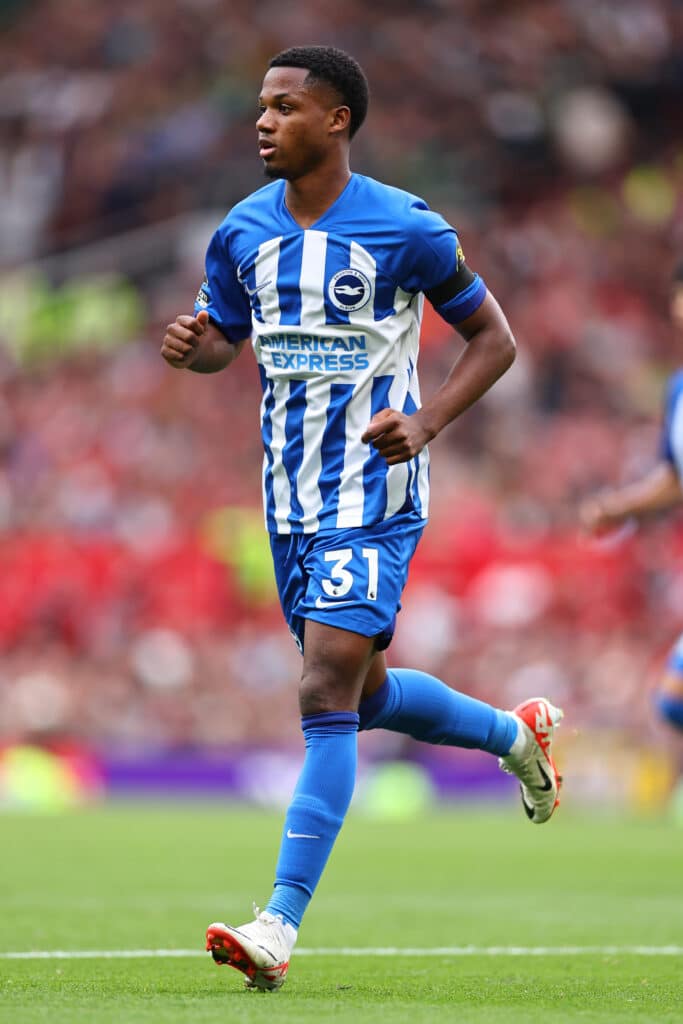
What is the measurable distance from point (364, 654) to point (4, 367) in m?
19.7

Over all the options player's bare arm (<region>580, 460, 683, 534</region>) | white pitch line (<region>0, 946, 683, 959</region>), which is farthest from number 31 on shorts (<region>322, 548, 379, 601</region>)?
player's bare arm (<region>580, 460, 683, 534</region>)

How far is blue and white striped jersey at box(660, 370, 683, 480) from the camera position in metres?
7.19

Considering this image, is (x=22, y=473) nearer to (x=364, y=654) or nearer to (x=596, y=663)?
(x=596, y=663)

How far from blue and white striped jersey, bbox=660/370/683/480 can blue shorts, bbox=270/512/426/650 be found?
8.87 feet

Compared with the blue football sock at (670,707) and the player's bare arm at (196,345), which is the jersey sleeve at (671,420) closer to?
the blue football sock at (670,707)

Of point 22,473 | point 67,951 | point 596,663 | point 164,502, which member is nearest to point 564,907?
point 67,951

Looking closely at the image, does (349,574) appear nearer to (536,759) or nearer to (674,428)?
(536,759)

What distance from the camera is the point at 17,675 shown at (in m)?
18.5

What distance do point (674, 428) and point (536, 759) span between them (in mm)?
2312

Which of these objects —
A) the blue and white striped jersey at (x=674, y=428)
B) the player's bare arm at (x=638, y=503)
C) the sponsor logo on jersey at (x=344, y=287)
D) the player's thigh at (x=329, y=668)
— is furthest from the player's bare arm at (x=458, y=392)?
the blue and white striped jersey at (x=674, y=428)

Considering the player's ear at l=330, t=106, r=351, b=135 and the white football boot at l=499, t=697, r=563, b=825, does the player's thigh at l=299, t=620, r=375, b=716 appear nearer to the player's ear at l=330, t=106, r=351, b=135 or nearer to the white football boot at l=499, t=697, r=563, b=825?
the white football boot at l=499, t=697, r=563, b=825

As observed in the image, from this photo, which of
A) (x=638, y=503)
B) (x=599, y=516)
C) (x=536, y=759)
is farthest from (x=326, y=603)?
(x=638, y=503)

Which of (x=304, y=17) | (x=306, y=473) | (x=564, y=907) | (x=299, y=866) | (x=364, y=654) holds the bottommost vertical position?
(x=564, y=907)

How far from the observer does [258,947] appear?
414 centimetres
